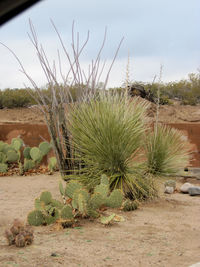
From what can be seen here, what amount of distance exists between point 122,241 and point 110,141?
70.4 inches

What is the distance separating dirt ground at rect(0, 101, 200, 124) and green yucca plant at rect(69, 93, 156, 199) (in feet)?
35.9

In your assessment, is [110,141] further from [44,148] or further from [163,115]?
[163,115]

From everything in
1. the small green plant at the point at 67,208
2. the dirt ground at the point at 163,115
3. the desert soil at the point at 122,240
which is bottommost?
the desert soil at the point at 122,240

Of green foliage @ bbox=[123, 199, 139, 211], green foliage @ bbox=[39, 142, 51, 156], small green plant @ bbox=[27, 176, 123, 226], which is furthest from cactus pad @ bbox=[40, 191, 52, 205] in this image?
green foliage @ bbox=[39, 142, 51, 156]

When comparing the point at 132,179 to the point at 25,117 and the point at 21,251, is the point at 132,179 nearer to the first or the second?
the point at 21,251

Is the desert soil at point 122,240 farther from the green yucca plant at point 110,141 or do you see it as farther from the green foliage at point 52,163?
the green foliage at point 52,163

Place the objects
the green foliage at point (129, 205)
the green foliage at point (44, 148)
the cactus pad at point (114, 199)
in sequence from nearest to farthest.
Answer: the cactus pad at point (114, 199) < the green foliage at point (129, 205) < the green foliage at point (44, 148)

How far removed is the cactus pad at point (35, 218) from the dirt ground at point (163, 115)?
12.3 m

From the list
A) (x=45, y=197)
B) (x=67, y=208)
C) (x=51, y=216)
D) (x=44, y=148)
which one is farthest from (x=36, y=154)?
(x=67, y=208)

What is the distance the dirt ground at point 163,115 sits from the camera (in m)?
16.4

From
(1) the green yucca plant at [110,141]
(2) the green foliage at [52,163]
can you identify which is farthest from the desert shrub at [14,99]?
(1) the green yucca plant at [110,141]

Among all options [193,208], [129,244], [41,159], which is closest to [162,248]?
[129,244]

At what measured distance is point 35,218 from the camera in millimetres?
3883

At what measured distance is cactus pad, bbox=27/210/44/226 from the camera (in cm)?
386
